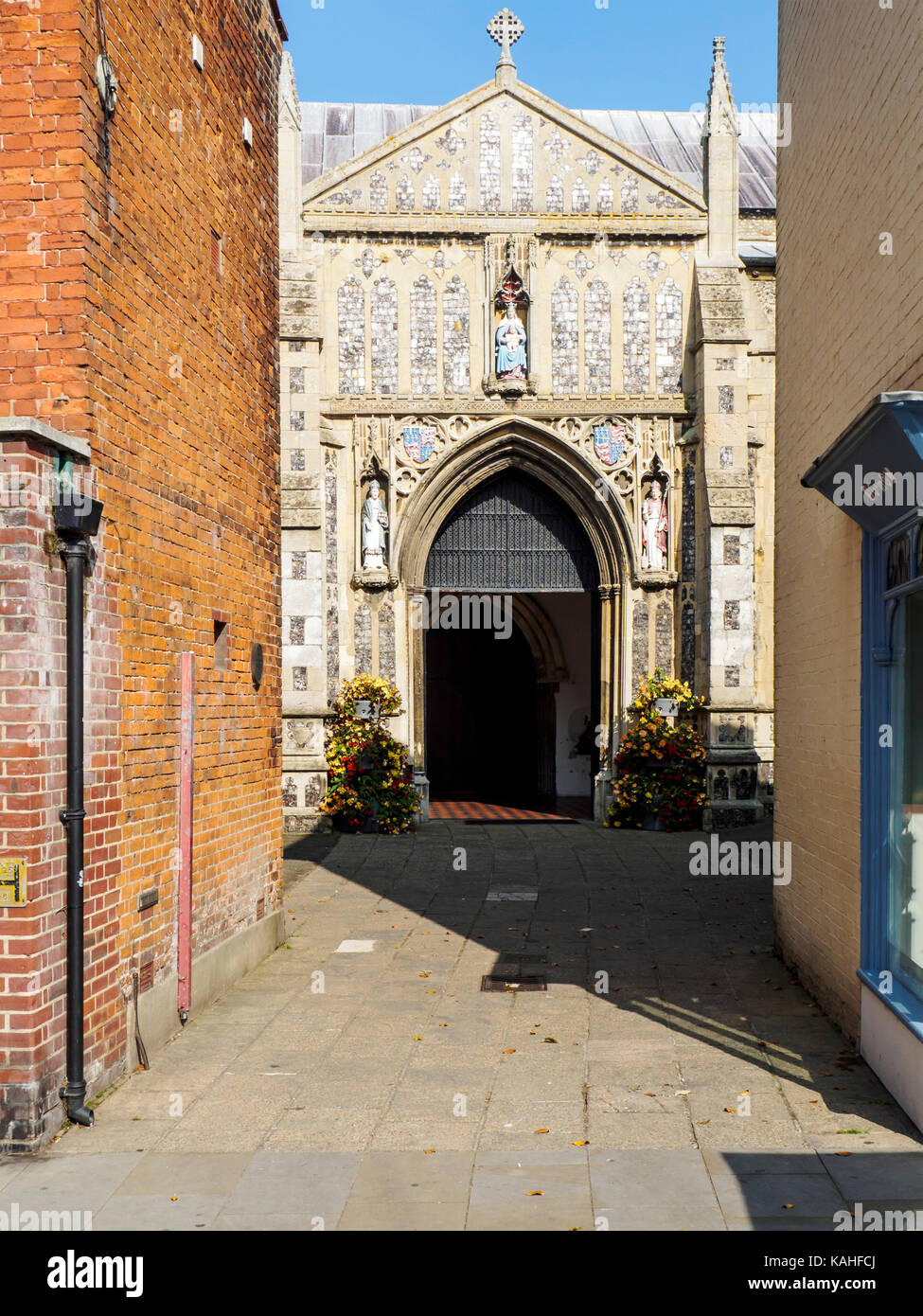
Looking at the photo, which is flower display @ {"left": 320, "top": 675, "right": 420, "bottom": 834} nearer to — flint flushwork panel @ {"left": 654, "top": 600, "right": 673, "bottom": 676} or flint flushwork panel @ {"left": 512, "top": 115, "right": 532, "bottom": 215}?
flint flushwork panel @ {"left": 654, "top": 600, "right": 673, "bottom": 676}

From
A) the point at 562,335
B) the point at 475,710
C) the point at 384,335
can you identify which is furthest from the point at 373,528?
the point at 475,710

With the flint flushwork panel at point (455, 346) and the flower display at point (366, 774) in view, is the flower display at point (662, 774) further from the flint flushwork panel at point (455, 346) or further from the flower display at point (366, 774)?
the flint flushwork panel at point (455, 346)

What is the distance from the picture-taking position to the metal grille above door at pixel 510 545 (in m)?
18.8

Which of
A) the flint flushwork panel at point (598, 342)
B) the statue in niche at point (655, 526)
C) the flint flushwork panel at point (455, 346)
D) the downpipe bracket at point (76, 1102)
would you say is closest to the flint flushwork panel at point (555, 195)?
the flint flushwork panel at point (598, 342)

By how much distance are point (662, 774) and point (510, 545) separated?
4.24 m

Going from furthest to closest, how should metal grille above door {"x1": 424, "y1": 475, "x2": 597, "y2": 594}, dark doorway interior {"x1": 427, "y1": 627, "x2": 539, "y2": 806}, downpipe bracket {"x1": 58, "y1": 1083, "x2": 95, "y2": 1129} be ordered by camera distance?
dark doorway interior {"x1": 427, "y1": 627, "x2": 539, "y2": 806}, metal grille above door {"x1": 424, "y1": 475, "x2": 597, "y2": 594}, downpipe bracket {"x1": 58, "y1": 1083, "x2": 95, "y2": 1129}

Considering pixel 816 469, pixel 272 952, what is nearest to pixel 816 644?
pixel 816 469

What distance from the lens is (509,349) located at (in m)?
18.1

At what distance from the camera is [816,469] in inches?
275

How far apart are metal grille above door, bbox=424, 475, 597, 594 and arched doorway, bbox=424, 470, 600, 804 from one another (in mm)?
→ 15

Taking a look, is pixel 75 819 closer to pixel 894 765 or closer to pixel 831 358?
pixel 894 765

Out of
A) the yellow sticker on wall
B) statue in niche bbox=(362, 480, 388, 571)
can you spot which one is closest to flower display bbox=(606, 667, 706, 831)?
statue in niche bbox=(362, 480, 388, 571)

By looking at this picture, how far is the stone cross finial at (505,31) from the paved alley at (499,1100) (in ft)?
44.7

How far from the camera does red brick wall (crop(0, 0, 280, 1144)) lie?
539cm
